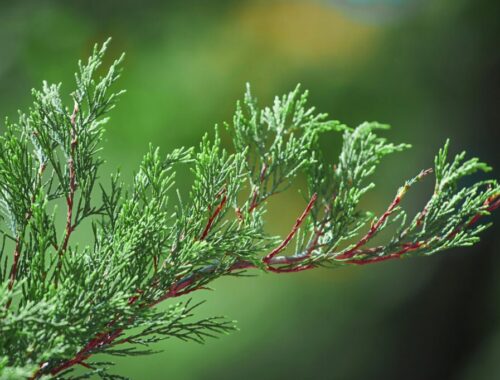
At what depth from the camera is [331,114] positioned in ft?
12.0

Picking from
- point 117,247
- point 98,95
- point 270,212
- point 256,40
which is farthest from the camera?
point 256,40

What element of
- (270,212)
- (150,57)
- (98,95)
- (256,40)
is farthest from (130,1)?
(98,95)

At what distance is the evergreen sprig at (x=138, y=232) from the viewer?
684mm

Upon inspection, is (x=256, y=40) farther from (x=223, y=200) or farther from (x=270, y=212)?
(x=223, y=200)

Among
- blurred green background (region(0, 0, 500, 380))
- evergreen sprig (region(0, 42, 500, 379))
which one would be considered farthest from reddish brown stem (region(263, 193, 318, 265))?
blurred green background (region(0, 0, 500, 380))

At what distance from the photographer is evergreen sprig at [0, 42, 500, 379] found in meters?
0.68

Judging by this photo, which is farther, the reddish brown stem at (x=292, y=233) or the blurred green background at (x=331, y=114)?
the blurred green background at (x=331, y=114)

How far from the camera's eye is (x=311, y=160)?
2.79ft

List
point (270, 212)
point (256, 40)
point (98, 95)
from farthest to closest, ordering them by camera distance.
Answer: point (256, 40), point (270, 212), point (98, 95)

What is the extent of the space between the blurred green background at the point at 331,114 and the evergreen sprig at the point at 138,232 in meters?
2.65

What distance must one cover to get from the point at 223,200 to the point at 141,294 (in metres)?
0.14

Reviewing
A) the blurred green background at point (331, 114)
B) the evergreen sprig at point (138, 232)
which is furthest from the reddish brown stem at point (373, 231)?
the blurred green background at point (331, 114)

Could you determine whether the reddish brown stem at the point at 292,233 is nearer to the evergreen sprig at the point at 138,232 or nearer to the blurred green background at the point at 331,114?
the evergreen sprig at the point at 138,232

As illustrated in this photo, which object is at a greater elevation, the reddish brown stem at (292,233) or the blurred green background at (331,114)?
the blurred green background at (331,114)
